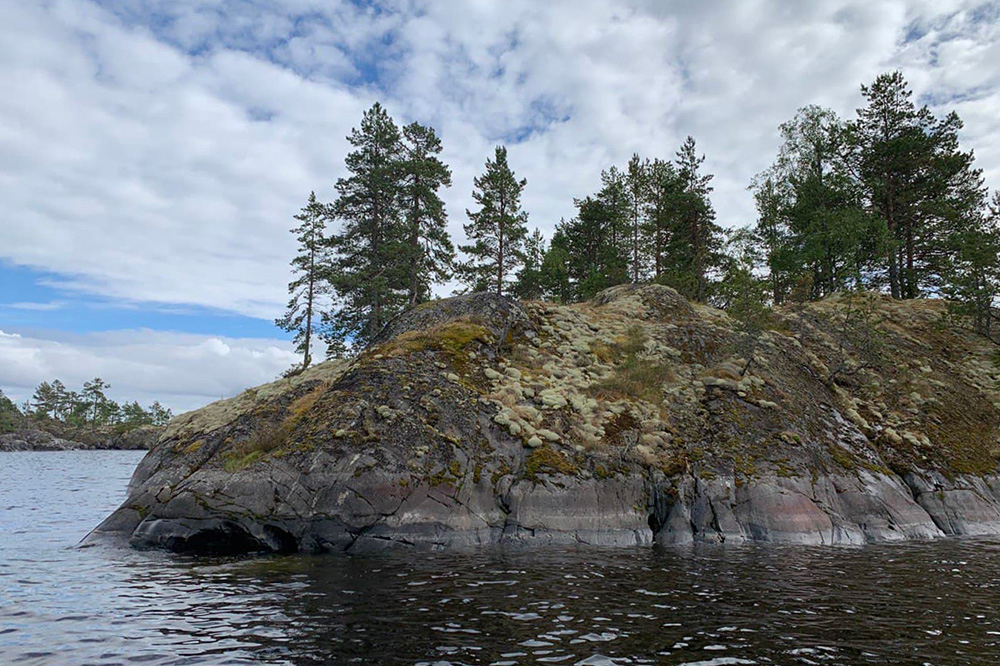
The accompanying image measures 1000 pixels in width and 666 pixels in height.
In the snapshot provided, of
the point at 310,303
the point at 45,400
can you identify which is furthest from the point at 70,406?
the point at 310,303

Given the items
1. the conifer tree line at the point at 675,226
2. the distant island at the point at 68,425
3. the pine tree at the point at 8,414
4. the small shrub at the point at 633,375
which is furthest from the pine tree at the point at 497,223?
the pine tree at the point at 8,414

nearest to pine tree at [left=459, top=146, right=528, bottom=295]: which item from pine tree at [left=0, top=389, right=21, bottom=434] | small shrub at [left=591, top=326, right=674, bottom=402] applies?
small shrub at [left=591, top=326, right=674, bottom=402]

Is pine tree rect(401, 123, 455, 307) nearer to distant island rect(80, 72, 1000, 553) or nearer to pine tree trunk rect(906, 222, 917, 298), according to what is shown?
distant island rect(80, 72, 1000, 553)

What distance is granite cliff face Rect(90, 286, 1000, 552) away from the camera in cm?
2012

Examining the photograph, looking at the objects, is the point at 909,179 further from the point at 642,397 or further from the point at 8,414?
the point at 8,414

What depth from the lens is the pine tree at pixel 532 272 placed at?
5282cm

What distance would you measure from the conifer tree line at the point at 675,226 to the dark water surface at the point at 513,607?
24054 mm

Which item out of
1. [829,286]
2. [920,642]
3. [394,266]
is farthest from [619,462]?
[829,286]

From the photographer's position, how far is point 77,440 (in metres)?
150

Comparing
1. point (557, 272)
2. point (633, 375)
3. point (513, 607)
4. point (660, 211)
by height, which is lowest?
point (513, 607)

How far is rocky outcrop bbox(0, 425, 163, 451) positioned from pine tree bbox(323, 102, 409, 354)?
110 metres

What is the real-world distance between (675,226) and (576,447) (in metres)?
31.3

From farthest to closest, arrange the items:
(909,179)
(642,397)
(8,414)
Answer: (8,414)
(909,179)
(642,397)

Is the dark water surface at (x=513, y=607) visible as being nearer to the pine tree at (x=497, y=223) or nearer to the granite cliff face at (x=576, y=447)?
the granite cliff face at (x=576, y=447)
